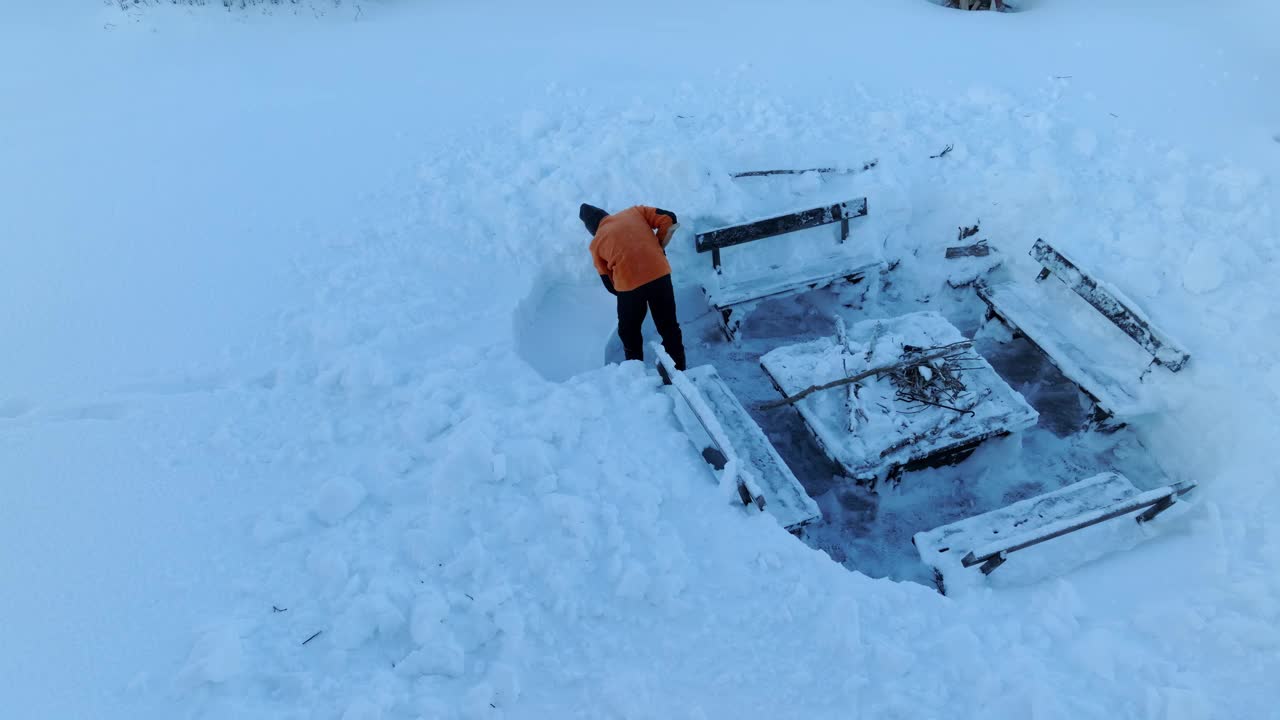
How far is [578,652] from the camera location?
3.97 meters

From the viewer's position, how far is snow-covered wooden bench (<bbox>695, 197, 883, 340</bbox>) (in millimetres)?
7055

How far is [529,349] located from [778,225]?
2.80 m

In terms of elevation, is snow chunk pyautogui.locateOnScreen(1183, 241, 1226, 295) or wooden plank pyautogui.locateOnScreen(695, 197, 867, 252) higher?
wooden plank pyautogui.locateOnScreen(695, 197, 867, 252)

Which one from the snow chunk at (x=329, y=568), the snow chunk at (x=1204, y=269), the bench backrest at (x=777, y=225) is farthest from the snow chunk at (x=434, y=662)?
the snow chunk at (x=1204, y=269)

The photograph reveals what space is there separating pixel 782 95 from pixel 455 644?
723cm

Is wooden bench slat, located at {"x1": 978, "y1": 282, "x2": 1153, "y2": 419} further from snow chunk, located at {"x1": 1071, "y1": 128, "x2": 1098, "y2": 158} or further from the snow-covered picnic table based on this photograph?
snow chunk, located at {"x1": 1071, "y1": 128, "x2": 1098, "y2": 158}

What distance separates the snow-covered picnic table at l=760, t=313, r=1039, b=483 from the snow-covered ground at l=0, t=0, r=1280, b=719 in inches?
25.5

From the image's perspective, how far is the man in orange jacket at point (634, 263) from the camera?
5.84 meters

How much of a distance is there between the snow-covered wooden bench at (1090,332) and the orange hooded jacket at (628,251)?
11.3 ft

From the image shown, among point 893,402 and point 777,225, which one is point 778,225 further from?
point 893,402

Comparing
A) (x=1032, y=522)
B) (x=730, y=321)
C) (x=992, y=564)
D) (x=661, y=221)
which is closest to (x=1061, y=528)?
(x=1032, y=522)

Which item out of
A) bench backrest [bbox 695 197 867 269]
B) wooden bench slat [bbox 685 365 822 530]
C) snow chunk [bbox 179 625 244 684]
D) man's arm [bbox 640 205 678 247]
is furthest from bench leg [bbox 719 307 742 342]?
snow chunk [bbox 179 625 244 684]

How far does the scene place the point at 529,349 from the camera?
20.8 feet

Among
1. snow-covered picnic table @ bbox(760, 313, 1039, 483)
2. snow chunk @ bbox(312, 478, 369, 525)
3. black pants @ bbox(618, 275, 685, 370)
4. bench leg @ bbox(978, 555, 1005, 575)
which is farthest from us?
black pants @ bbox(618, 275, 685, 370)
